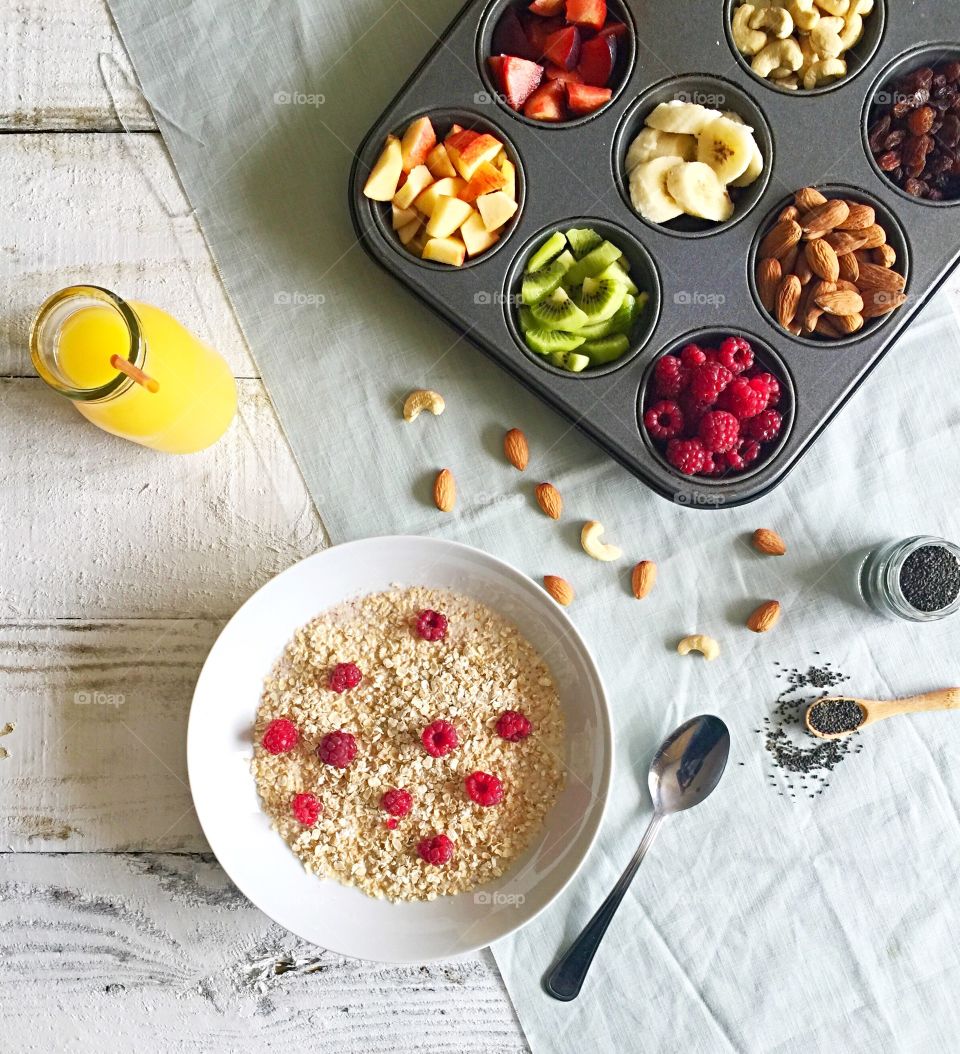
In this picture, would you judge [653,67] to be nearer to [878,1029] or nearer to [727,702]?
[727,702]

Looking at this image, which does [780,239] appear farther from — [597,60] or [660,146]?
[597,60]

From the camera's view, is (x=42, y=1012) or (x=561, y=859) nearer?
(x=561, y=859)

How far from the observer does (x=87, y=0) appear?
143cm

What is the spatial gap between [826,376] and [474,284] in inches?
20.4

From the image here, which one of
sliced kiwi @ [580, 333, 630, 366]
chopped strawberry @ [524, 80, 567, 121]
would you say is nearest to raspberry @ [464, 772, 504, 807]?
sliced kiwi @ [580, 333, 630, 366]

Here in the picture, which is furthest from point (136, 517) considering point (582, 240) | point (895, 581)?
point (895, 581)

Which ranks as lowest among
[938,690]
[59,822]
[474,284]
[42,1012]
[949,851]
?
[42,1012]

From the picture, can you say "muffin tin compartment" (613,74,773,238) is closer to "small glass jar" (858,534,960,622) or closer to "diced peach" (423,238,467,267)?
"diced peach" (423,238,467,267)

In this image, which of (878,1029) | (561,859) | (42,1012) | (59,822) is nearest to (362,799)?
(561,859)

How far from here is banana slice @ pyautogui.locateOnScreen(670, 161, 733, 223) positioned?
1.28 meters

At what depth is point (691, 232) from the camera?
130 centimetres

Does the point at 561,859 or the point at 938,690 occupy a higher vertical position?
the point at 938,690

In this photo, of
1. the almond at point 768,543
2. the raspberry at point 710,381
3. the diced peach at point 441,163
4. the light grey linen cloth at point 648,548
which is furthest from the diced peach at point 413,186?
the almond at point 768,543

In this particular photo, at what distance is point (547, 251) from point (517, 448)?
0.29 m
